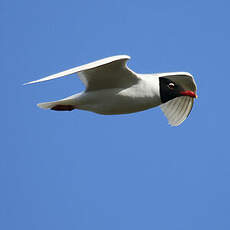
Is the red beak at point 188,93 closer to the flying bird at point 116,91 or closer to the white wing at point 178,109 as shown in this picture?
the flying bird at point 116,91

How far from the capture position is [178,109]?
12078mm

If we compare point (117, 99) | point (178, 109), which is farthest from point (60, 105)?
point (178, 109)

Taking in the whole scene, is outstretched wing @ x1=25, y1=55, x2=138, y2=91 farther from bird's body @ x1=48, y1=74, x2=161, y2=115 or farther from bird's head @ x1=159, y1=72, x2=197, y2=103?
bird's head @ x1=159, y1=72, x2=197, y2=103

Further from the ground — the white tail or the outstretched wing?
the outstretched wing

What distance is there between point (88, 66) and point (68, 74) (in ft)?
1.88

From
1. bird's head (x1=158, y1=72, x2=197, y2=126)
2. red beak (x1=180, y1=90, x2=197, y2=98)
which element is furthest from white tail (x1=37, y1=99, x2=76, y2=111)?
red beak (x1=180, y1=90, x2=197, y2=98)

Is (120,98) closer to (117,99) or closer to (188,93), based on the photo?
(117,99)

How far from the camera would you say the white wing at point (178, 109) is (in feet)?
39.3

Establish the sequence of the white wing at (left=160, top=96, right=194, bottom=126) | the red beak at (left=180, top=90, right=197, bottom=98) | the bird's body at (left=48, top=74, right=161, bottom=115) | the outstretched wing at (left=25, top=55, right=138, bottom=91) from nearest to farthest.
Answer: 1. the outstretched wing at (left=25, top=55, right=138, bottom=91)
2. the bird's body at (left=48, top=74, right=161, bottom=115)
3. the red beak at (left=180, top=90, right=197, bottom=98)
4. the white wing at (left=160, top=96, right=194, bottom=126)

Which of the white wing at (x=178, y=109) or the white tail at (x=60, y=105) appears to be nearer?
the white tail at (x=60, y=105)

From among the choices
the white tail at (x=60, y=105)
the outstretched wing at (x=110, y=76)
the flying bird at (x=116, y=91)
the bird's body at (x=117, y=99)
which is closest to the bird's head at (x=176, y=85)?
the flying bird at (x=116, y=91)

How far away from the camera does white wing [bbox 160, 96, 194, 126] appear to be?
472 inches

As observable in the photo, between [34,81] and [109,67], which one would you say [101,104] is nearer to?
[109,67]

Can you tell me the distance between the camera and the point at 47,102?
10.7 m
